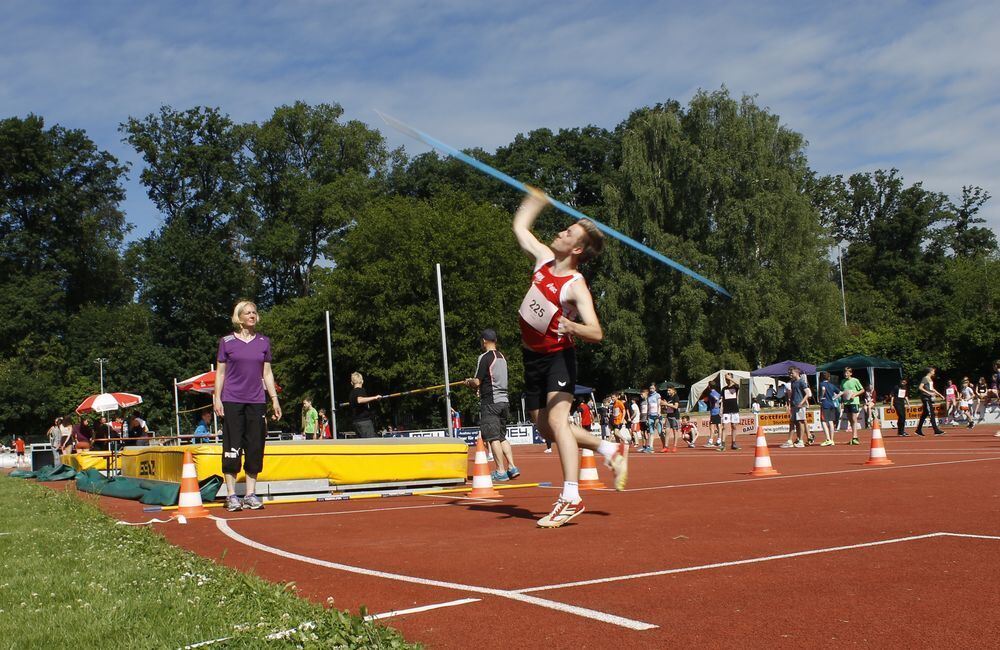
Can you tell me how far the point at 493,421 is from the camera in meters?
13.1

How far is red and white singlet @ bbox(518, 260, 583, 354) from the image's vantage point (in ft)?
24.8

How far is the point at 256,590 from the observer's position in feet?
14.8

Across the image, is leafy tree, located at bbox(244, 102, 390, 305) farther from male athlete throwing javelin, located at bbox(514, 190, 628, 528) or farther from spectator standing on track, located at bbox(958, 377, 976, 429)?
male athlete throwing javelin, located at bbox(514, 190, 628, 528)

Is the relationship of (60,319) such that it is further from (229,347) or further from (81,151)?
(229,347)

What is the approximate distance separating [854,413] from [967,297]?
3953 cm

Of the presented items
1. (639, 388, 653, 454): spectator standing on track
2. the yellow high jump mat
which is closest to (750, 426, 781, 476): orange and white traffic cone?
the yellow high jump mat

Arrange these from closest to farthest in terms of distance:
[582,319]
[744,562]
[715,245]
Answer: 1. [744,562]
2. [582,319]
3. [715,245]

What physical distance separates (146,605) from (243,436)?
18.0 feet

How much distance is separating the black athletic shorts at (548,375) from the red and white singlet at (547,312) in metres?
0.06

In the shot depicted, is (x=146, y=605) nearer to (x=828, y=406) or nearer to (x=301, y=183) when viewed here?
(x=828, y=406)

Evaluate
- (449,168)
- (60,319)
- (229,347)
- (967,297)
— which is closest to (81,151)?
(60,319)

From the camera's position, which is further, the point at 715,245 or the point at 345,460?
the point at 715,245

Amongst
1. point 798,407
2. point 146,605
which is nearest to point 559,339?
point 146,605

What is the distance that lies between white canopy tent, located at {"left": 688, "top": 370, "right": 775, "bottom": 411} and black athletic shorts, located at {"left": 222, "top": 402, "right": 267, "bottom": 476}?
4041 cm
